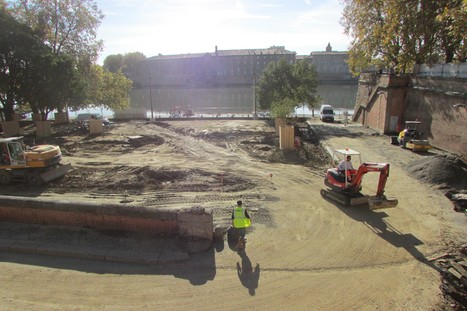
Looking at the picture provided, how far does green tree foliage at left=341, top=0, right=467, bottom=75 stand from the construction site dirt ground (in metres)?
11.0

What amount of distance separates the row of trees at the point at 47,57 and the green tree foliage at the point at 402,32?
30.9 m

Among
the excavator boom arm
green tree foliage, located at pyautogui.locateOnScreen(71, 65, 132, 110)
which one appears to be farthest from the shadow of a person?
green tree foliage, located at pyautogui.locateOnScreen(71, 65, 132, 110)

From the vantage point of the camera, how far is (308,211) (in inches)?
488

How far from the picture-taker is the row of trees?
98.0 ft

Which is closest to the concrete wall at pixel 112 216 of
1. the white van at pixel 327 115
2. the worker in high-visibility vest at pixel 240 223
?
the worker in high-visibility vest at pixel 240 223

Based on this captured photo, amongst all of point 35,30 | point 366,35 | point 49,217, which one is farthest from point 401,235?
point 35,30

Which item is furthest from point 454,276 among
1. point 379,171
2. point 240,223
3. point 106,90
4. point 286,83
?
point 106,90

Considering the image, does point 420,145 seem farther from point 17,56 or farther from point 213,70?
point 213,70

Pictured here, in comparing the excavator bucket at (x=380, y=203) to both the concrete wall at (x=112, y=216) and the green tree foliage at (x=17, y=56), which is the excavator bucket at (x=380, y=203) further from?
the green tree foliage at (x=17, y=56)

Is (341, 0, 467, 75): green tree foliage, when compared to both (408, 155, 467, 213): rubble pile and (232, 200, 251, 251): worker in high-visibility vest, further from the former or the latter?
(232, 200, 251, 251): worker in high-visibility vest

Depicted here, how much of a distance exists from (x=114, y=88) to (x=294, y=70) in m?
26.1

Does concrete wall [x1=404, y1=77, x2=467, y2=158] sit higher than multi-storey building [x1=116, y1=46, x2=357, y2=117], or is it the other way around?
multi-storey building [x1=116, y1=46, x2=357, y2=117]

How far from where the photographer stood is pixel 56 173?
17641mm

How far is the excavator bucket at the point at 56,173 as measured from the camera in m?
17.0
